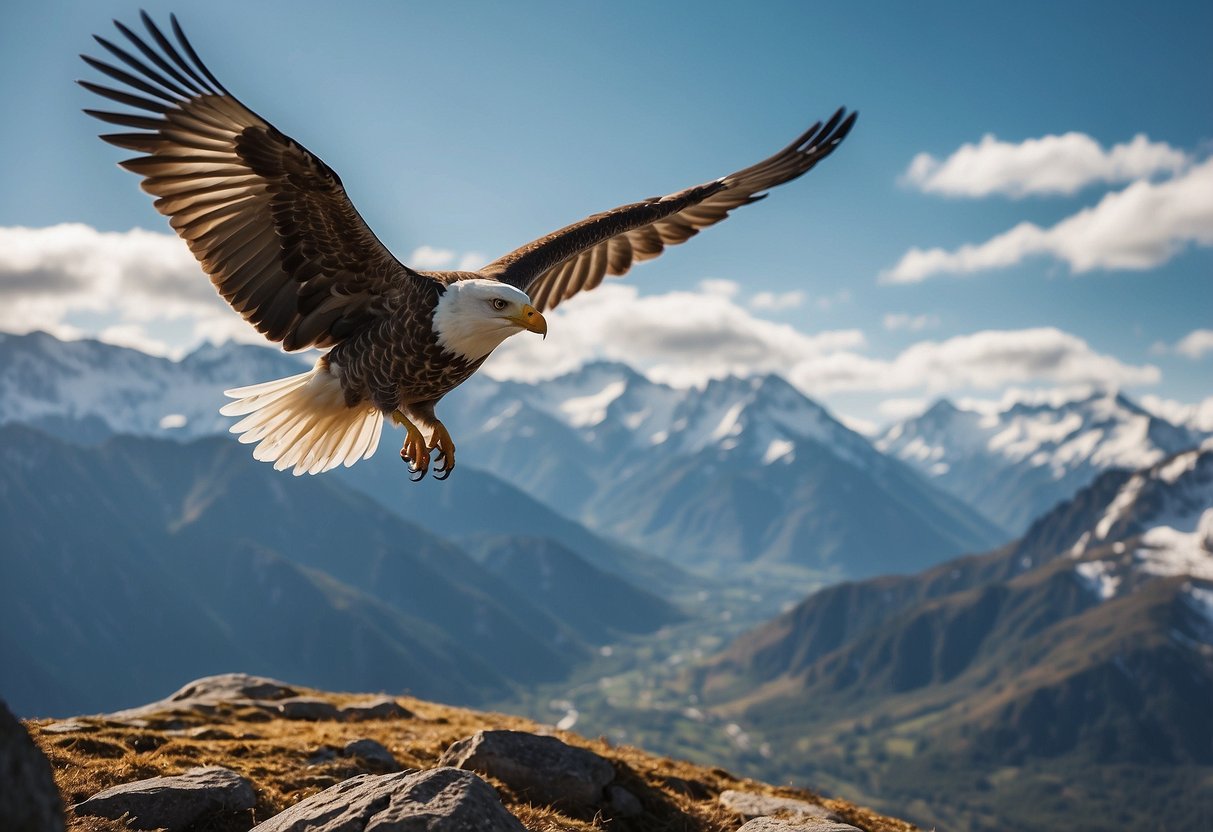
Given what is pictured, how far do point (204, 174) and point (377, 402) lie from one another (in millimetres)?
3553

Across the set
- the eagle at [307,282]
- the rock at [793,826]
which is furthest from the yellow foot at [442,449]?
the rock at [793,826]

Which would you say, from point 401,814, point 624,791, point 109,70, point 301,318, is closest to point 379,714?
point 624,791

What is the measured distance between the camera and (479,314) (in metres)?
11.3

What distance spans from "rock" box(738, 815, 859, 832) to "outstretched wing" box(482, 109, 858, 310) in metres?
8.07

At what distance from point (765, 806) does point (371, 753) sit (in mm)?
5438

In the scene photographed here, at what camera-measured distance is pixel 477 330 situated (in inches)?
449

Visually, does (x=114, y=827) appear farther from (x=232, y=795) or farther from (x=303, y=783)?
(x=303, y=783)

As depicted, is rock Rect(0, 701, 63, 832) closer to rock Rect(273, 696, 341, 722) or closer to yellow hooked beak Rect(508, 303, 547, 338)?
yellow hooked beak Rect(508, 303, 547, 338)

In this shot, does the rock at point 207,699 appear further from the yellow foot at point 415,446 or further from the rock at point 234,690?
the yellow foot at point 415,446

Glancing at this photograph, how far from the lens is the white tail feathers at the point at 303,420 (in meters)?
13.5

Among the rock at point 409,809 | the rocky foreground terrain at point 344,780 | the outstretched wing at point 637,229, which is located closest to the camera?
the rock at point 409,809

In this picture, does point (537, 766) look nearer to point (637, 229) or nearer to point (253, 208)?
point (253, 208)

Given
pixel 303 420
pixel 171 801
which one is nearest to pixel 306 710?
pixel 303 420

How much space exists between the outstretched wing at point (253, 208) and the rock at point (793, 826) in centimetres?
771
